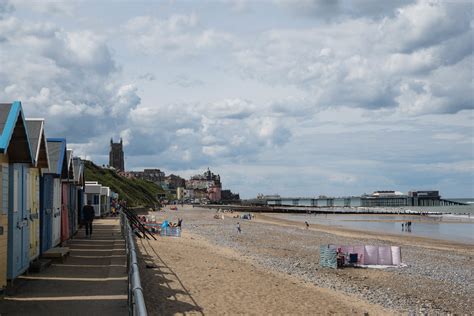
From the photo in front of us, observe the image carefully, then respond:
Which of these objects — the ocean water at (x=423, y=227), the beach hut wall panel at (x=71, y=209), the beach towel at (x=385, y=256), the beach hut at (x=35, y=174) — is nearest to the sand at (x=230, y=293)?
the beach hut at (x=35, y=174)

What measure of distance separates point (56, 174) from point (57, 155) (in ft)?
4.11

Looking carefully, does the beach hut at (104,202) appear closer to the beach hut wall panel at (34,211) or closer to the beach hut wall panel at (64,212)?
the beach hut wall panel at (64,212)

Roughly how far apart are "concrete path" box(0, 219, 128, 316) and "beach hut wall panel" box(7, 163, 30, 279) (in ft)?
1.35

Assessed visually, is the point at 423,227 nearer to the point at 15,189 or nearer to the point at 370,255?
the point at 370,255

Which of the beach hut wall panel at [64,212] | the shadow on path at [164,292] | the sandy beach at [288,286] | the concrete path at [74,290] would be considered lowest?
the sandy beach at [288,286]

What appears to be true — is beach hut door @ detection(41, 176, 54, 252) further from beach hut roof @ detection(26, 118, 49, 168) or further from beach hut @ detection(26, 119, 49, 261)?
beach hut roof @ detection(26, 118, 49, 168)

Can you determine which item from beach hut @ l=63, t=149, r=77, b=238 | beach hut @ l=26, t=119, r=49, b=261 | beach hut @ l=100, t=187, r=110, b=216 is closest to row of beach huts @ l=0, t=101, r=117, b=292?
beach hut @ l=26, t=119, r=49, b=261

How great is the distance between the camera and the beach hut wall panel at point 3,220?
11.0m

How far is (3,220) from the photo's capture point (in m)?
11.3

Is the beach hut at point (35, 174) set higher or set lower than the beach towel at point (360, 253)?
higher

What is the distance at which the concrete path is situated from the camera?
991cm

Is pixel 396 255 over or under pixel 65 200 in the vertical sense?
under

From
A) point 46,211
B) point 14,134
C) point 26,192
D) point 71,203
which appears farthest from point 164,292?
point 71,203

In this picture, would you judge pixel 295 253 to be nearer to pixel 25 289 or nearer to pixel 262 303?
pixel 262 303
